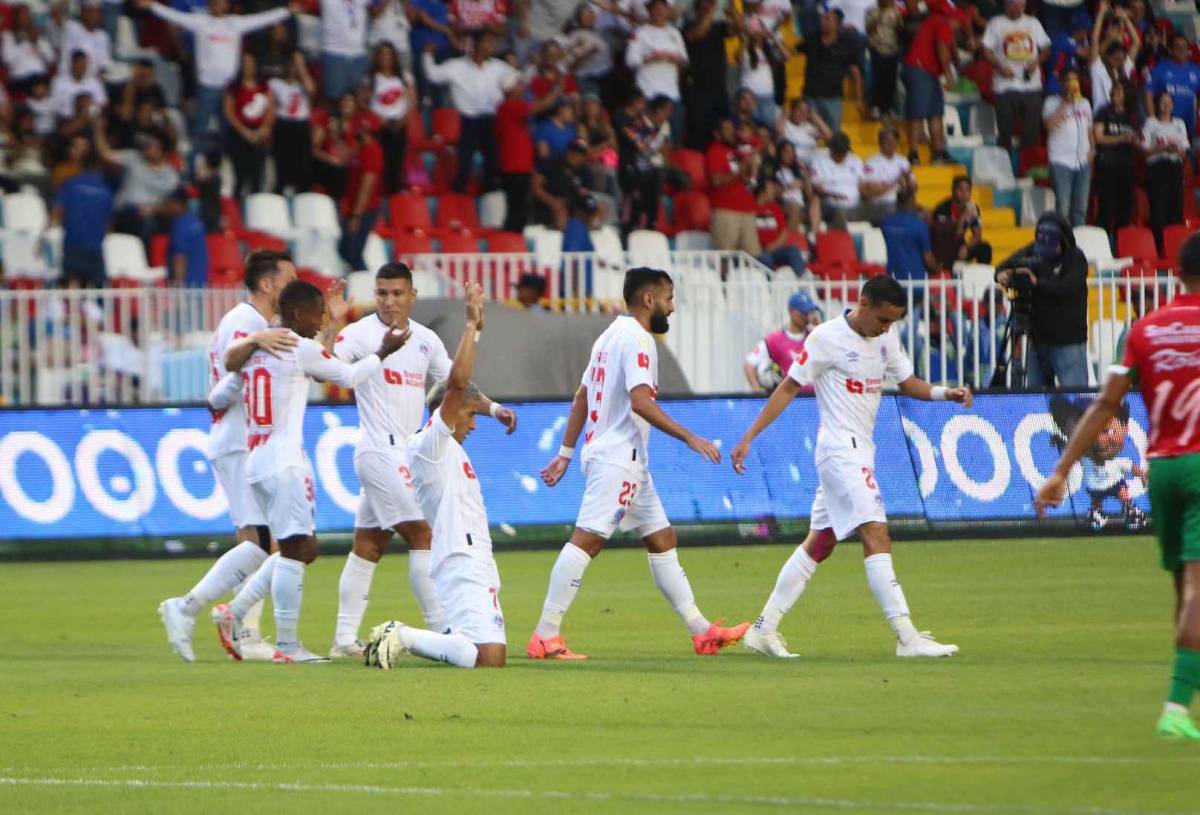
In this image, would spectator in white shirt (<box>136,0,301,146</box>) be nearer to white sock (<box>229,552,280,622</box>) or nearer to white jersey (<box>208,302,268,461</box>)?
white jersey (<box>208,302,268,461</box>)

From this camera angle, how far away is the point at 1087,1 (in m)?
32.1

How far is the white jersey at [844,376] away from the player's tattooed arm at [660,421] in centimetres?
77

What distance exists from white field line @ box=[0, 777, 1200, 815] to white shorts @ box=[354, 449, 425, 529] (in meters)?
4.56

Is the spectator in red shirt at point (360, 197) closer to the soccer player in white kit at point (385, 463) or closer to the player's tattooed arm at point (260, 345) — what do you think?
the soccer player in white kit at point (385, 463)

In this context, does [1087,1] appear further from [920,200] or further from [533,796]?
[533,796]

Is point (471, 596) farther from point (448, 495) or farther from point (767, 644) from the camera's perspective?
point (767, 644)

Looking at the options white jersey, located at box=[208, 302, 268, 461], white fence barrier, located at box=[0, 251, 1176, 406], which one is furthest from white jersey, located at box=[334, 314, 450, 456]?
white fence barrier, located at box=[0, 251, 1176, 406]

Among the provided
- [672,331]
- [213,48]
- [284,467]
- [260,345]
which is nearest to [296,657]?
[284,467]

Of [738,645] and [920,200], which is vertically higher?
[920,200]

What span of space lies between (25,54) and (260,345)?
15470mm

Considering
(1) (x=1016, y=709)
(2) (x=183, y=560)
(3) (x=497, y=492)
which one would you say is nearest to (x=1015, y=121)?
(3) (x=497, y=492)

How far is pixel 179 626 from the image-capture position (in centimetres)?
1240

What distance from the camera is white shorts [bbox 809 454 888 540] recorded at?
12281mm

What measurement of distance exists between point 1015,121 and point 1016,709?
22.4m
